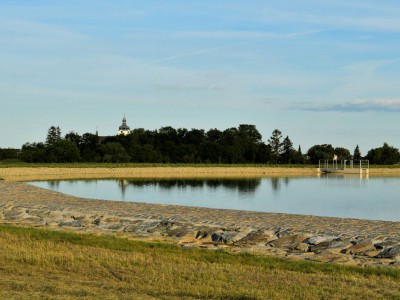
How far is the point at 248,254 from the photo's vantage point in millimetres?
11984

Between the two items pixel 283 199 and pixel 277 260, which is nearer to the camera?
pixel 277 260

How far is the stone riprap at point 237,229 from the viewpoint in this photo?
12.6m

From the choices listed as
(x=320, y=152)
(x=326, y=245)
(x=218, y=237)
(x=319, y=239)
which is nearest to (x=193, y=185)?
(x=218, y=237)

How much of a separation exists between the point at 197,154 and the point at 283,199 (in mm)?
68544

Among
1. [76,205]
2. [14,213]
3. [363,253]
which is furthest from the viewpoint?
[76,205]

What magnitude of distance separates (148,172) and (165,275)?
68.9 metres

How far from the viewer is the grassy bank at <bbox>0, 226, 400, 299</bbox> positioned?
27.3ft

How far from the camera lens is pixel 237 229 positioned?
50.0 ft

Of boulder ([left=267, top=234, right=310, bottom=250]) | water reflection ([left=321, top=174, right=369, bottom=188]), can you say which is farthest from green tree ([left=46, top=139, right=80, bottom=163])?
boulder ([left=267, top=234, right=310, bottom=250])

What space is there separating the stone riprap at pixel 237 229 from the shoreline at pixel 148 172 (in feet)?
129

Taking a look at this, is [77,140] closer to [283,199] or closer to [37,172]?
[37,172]

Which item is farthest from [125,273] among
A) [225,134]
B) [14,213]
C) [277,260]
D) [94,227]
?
[225,134]

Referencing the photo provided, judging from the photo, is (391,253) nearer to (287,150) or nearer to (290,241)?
Result: (290,241)

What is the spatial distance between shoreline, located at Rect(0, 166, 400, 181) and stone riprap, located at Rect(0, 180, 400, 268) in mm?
39409
